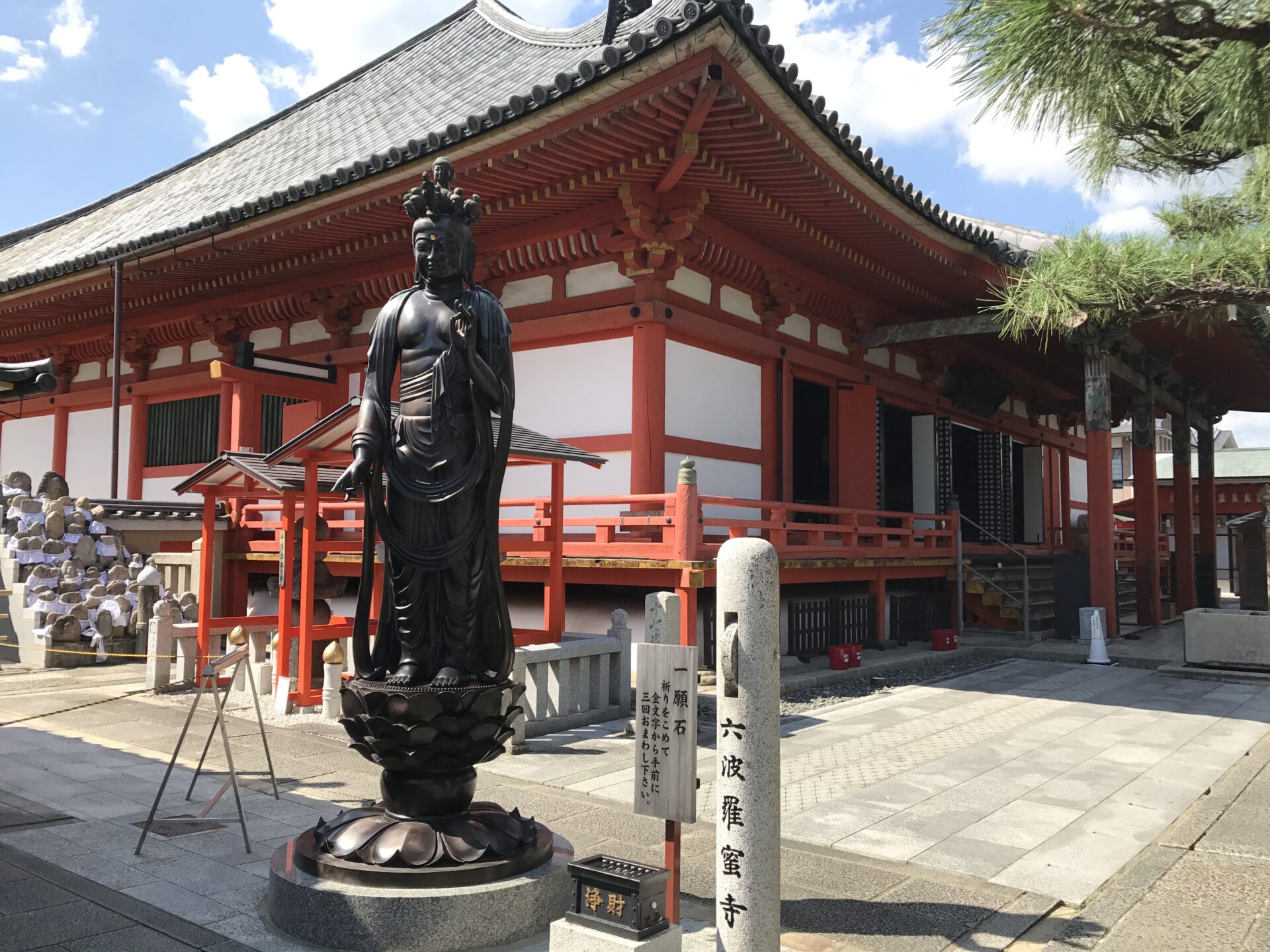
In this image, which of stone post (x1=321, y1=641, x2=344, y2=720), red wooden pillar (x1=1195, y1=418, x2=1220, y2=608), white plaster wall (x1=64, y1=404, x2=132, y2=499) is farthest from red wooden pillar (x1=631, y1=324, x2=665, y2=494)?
red wooden pillar (x1=1195, y1=418, x2=1220, y2=608)

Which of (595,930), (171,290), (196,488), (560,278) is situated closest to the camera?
(595,930)

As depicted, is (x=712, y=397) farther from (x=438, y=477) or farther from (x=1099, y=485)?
(x=438, y=477)

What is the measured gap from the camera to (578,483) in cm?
1116

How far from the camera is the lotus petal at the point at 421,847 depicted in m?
3.52

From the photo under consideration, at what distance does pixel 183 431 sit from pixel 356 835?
42.2 feet

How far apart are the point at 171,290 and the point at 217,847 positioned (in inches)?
448

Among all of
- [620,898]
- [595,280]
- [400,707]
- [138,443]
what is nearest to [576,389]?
[595,280]

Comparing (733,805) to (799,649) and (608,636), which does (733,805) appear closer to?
(608,636)

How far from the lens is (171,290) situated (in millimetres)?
Answer: 13844

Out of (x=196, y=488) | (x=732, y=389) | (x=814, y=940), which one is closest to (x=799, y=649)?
(x=732, y=389)

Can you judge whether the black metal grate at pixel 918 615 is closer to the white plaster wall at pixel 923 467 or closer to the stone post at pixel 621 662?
the white plaster wall at pixel 923 467

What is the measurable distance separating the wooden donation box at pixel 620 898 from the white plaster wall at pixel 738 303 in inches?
350

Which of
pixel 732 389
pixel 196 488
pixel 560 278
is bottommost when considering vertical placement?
pixel 196 488

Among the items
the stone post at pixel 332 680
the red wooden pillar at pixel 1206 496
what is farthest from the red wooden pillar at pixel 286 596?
the red wooden pillar at pixel 1206 496
